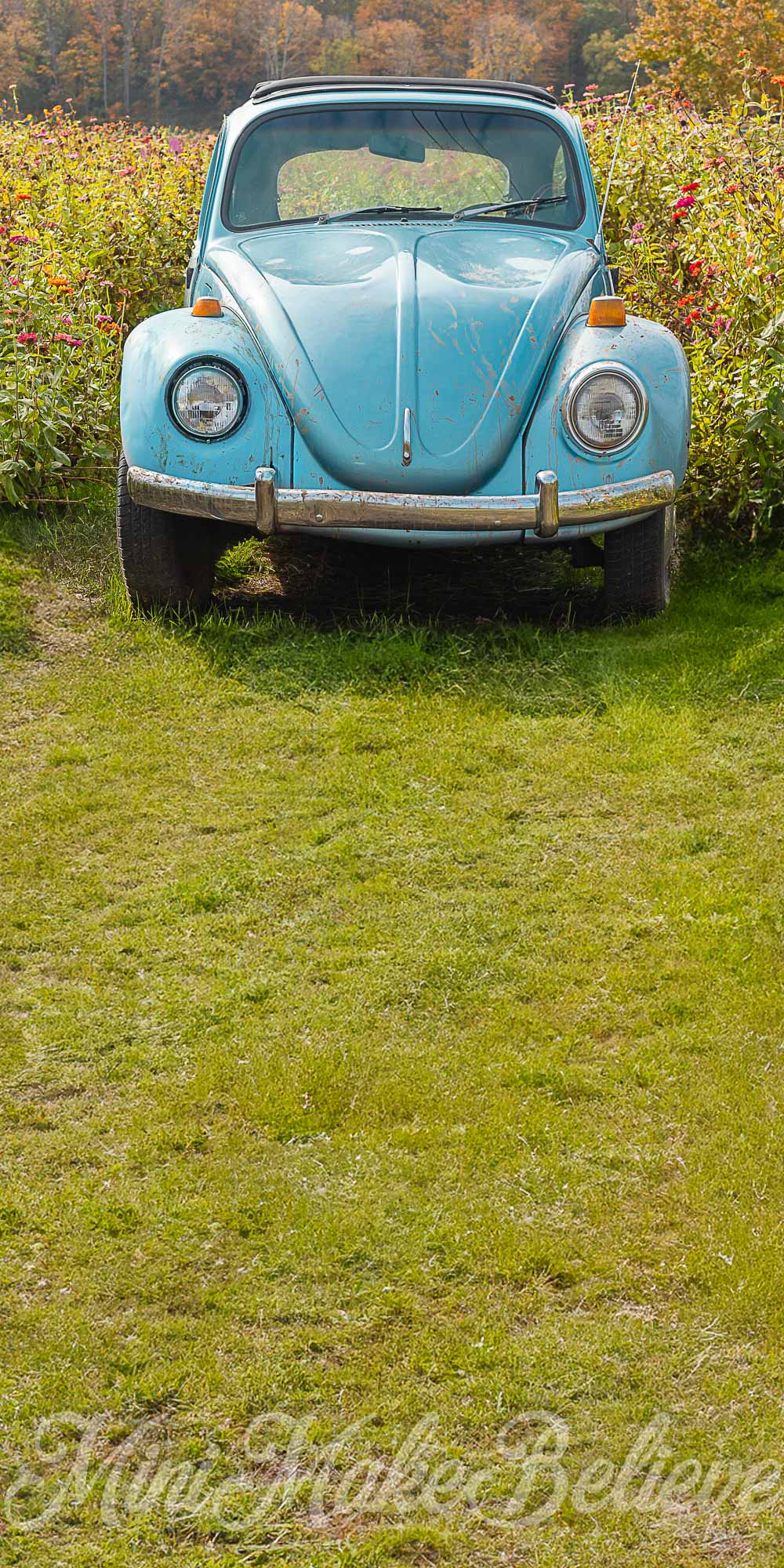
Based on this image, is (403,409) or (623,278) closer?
(403,409)

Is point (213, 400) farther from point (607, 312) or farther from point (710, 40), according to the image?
point (710, 40)

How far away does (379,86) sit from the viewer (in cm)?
609

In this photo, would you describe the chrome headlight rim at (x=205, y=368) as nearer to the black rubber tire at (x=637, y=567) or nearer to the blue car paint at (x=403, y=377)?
the blue car paint at (x=403, y=377)

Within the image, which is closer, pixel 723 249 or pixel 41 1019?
pixel 41 1019

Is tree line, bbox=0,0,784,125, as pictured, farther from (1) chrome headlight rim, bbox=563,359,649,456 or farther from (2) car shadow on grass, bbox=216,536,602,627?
(1) chrome headlight rim, bbox=563,359,649,456

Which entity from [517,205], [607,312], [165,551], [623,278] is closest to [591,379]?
[607,312]

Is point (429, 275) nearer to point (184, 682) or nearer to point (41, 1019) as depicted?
point (184, 682)

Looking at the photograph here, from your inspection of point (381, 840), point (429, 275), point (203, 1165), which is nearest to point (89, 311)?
point (429, 275)

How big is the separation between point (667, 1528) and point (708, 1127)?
921 millimetres

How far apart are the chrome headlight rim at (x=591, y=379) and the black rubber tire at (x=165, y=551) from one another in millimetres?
1335

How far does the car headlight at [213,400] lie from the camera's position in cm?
507

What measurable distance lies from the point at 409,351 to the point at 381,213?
1.23 meters

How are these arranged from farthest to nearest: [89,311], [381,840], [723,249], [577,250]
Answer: [89,311]
[723,249]
[577,250]
[381,840]

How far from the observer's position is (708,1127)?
9.59ft
